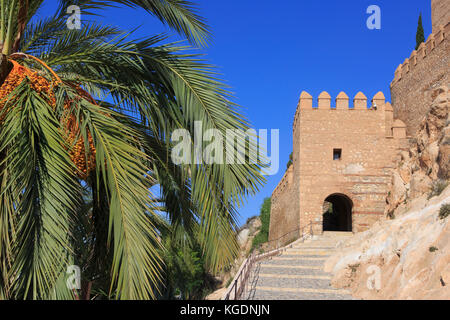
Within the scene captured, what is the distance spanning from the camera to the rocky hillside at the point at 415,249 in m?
7.13

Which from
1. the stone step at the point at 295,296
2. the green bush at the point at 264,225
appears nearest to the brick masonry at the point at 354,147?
the green bush at the point at 264,225

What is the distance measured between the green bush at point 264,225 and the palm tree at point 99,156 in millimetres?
25736

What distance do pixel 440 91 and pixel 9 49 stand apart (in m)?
16.6

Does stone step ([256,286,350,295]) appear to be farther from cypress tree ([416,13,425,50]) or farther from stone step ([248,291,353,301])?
cypress tree ([416,13,425,50])

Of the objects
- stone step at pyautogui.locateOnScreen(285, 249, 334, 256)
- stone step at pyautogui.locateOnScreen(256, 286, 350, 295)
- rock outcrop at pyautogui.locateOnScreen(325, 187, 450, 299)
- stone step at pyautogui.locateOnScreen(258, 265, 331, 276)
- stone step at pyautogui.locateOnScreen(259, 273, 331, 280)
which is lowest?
stone step at pyautogui.locateOnScreen(256, 286, 350, 295)

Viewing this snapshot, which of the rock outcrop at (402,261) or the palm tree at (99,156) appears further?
the rock outcrop at (402,261)

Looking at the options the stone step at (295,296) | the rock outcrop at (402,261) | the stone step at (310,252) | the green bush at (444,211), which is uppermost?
the green bush at (444,211)

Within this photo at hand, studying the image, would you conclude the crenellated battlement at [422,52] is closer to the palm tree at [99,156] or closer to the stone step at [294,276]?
the stone step at [294,276]

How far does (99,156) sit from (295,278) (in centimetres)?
819

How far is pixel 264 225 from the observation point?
30969 millimetres

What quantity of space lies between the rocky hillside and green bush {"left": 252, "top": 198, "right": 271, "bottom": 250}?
51.6 feet

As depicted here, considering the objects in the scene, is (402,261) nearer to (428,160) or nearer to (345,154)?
(428,160)

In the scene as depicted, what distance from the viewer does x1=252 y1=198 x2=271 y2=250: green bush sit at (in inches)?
1193

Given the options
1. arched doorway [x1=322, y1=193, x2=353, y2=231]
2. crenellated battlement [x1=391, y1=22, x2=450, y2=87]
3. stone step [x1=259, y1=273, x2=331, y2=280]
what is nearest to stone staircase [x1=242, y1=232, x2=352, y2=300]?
stone step [x1=259, y1=273, x2=331, y2=280]
